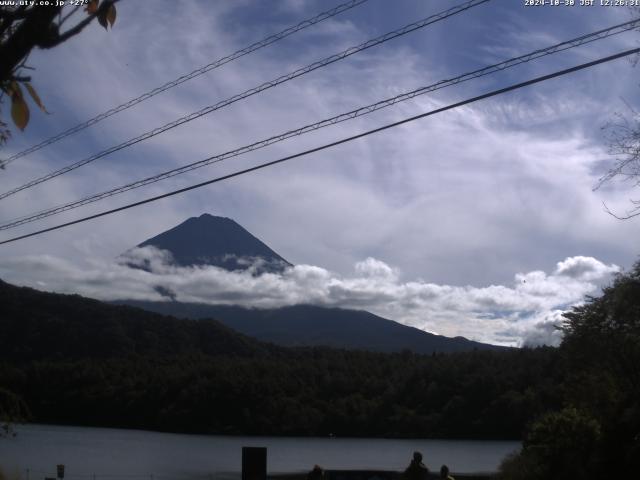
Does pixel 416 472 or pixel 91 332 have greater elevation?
pixel 91 332

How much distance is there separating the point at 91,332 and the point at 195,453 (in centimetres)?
4676

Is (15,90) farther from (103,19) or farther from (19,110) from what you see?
(103,19)

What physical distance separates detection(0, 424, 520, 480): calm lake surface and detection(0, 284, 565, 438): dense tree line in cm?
380

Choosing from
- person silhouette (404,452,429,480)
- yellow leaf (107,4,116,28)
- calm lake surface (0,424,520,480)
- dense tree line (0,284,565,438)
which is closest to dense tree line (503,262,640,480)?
person silhouette (404,452,429,480)

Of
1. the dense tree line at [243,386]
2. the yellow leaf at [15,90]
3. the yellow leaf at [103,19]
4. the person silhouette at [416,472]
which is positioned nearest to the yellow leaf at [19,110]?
the yellow leaf at [15,90]

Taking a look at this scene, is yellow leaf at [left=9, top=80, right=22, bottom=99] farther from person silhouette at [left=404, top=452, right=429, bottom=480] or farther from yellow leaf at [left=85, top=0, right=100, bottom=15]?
person silhouette at [left=404, top=452, right=429, bottom=480]

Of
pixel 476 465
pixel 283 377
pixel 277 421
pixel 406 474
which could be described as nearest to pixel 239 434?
pixel 277 421

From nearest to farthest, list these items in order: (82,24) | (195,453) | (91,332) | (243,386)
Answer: (82,24) → (195,453) → (243,386) → (91,332)

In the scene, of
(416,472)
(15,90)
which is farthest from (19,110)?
(416,472)

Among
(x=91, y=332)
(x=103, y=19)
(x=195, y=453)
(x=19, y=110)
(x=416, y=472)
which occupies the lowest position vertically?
(x=195, y=453)

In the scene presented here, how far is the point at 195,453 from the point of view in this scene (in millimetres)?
75500

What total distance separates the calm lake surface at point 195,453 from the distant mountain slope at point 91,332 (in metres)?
10.6

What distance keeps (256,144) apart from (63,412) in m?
95.3

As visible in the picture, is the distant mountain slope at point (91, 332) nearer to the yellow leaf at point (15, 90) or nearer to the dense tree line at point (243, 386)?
the dense tree line at point (243, 386)
